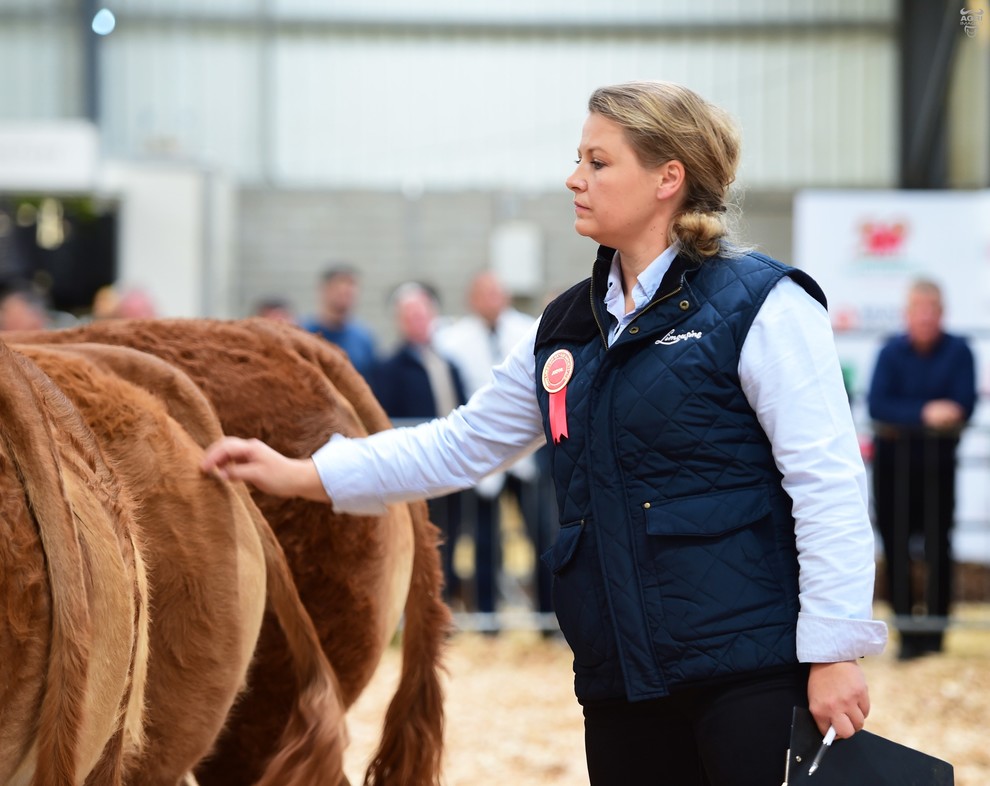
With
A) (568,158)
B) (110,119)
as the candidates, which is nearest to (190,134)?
(110,119)

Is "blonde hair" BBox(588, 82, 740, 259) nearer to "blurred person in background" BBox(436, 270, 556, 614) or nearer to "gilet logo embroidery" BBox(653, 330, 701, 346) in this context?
"gilet logo embroidery" BBox(653, 330, 701, 346)

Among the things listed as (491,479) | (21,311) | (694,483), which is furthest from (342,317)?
(694,483)

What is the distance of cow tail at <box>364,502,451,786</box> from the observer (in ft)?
8.29

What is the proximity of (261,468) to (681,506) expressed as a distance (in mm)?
724

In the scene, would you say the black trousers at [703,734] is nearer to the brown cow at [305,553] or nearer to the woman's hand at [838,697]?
the woman's hand at [838,697]

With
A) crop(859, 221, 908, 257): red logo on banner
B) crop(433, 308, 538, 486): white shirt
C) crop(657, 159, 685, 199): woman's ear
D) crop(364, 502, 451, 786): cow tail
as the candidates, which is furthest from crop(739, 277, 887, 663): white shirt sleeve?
crop(859, 221, 908, 257): red logo on banner

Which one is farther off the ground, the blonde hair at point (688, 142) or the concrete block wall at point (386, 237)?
the blonde hair at point (688, 142)

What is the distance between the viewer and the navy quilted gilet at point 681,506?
5.72ft

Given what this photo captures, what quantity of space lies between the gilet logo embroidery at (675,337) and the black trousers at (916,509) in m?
4.53

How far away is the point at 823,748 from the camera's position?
66.0 inches

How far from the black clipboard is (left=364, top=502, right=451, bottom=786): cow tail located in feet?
3.34

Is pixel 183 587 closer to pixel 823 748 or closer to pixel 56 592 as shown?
pixel 56 592

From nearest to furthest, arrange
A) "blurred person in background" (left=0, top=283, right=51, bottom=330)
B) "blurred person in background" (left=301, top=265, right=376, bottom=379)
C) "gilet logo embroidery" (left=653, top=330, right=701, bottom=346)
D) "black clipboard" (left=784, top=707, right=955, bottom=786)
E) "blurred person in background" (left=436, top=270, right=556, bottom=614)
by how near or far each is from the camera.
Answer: "black clipboard" (left=784, top=707, right=955, bottom=786) → "gilet logo embroidery" (left=653, top=330, right=701, bottom=346) → "blurred person in background" (left=0, top=283, right=51, bottom=330) → "blurred person in background" (left=436, top=270, right=556, bottom=614) → "blurred person in background" (left=301, top=265, right=376, bottom=379)

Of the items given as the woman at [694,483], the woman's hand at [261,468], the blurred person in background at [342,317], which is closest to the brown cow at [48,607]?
the woman's hand at [261,468]
